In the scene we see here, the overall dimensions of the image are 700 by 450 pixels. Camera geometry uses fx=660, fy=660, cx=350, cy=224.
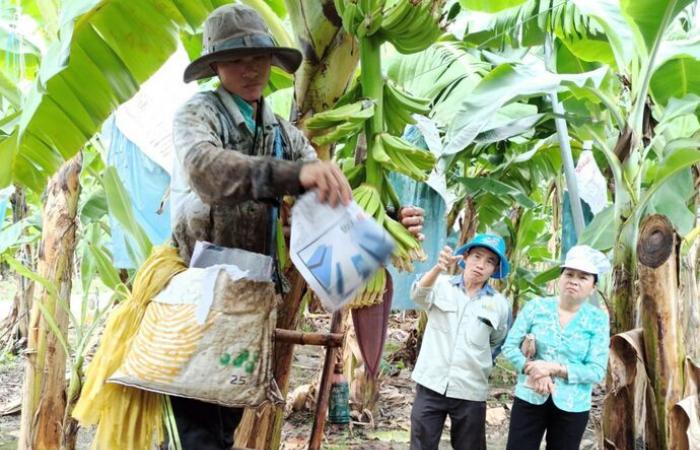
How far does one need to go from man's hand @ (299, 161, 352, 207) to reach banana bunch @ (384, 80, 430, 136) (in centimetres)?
57

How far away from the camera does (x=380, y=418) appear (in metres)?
4.65

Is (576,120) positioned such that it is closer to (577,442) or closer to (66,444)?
(577,442)

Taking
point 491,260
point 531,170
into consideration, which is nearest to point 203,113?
point 491,260

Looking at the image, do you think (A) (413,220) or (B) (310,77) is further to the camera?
(B) (310,77)

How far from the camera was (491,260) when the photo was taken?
9.57ft

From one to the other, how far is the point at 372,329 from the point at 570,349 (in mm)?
1355

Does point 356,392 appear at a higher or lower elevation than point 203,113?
lower

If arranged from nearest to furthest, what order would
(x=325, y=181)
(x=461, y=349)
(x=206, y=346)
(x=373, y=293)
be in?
(x=325, y=181) → (x=206, y=346) → (x=373, y=293) → (x=461, y=349)

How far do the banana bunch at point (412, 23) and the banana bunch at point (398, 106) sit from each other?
12cm

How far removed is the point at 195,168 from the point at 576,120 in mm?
1982

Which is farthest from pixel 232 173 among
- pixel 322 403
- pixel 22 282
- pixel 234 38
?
pixel 22 282

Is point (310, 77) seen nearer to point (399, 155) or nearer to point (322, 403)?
point (399, 155)

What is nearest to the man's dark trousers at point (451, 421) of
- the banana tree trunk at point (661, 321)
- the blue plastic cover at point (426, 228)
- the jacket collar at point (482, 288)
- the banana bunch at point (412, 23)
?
the jacket collar at point (482, 288)

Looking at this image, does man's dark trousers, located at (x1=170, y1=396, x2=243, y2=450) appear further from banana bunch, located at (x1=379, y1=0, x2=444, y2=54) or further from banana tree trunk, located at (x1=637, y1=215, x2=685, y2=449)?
banana tree trunk, located at (x1=637, y1=215, x2=685, y2=449)
